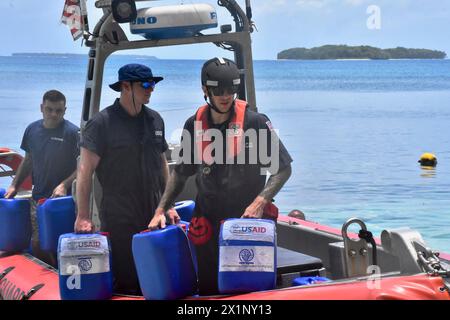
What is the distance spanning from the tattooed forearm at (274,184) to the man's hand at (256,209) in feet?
0.08

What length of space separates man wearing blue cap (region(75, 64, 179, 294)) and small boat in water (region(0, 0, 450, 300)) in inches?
13.0

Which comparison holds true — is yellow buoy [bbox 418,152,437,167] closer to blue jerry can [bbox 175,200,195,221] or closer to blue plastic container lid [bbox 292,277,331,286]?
blue jerry can [bbox 175,200,195,221]

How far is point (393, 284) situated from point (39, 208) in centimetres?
280

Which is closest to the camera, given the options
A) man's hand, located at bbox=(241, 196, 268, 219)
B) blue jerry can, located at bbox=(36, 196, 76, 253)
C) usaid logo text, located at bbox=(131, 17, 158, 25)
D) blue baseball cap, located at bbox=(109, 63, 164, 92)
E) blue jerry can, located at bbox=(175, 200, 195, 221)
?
man's hand, located at bbox=(241, 196, 268, 219)

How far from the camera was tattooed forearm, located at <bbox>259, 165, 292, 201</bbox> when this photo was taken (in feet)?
14.2

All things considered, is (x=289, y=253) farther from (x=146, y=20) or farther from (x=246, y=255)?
(x=146, y=20)

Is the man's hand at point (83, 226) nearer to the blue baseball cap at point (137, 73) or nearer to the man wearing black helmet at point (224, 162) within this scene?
the man wearing black helmet at point (224, 162)

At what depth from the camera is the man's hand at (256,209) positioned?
4.29 meters

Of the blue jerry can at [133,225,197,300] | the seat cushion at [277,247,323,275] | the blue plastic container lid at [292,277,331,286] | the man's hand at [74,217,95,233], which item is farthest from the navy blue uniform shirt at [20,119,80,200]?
the blue plastic container lid at [292,277,331,286]

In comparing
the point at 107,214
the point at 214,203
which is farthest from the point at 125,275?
the point at 214,203

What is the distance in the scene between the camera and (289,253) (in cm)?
522

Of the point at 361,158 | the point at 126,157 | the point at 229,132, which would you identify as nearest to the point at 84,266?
the point at 126,157

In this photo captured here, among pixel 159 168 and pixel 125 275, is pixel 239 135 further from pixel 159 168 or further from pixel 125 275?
pixel 125 275

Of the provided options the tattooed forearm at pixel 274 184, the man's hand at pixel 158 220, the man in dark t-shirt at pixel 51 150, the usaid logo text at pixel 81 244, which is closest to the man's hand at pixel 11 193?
the man in dark t-shirt at pixel 51 150
